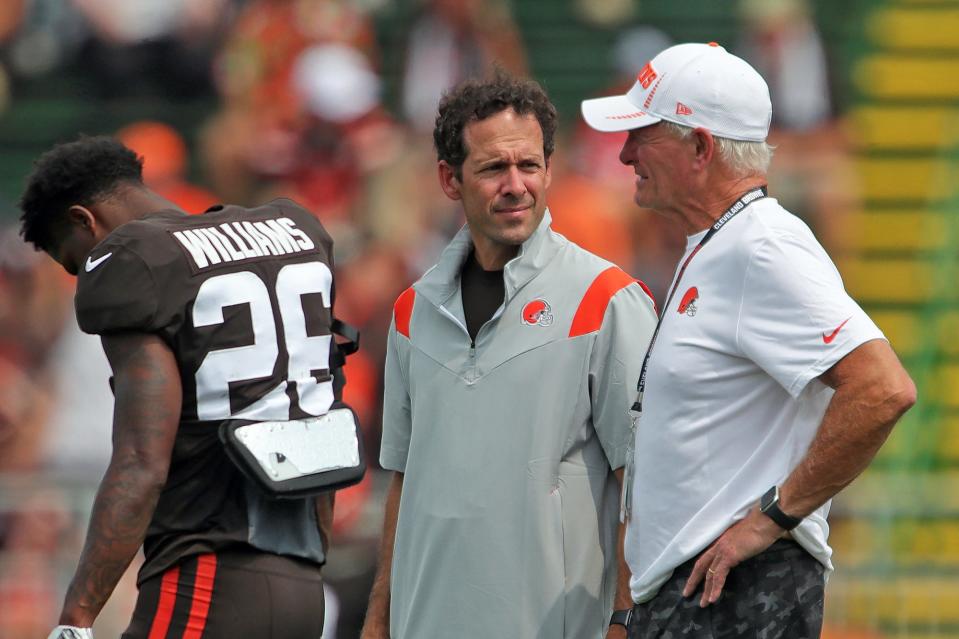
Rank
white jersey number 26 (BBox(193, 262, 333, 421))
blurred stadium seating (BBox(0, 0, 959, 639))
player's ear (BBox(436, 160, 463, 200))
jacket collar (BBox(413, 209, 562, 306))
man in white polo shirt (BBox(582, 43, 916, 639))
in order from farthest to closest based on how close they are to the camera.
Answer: blurred stadium seating (BBox(0, 0, 959, 639)), player's ear (BBox(436, 160, 463, 200)), jacket collar (BBox(413, 209, 562, 306)), white jersey number 26 (BBox(193, 262, 333, 421)), man in white polo shirt (BBox(582, 43, 916, 639))

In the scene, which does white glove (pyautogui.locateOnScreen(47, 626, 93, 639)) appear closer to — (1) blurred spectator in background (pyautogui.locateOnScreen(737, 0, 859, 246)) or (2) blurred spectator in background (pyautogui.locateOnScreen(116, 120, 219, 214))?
(2) blurred spectator in background (pyautogui.locateOnScreen(116, 120, 219, 214))

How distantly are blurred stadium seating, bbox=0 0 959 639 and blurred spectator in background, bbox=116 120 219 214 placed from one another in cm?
48

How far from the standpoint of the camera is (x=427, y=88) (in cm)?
922

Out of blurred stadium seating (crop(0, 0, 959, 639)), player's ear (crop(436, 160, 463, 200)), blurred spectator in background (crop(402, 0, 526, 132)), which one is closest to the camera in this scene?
player's ear (crop(436, 160, 463, 200))

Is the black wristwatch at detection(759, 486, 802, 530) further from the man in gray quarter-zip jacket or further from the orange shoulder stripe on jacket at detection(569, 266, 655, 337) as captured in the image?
the orange shoulder stripe on jacket at detection(569, 266, 655, 337)

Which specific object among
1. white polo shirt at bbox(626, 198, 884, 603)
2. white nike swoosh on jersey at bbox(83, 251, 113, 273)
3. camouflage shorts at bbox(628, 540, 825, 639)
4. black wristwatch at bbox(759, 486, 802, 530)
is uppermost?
white nike swoosh on jersey at bbox(83, 251, 113, 273)

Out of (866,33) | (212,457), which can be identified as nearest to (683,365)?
(212,457)

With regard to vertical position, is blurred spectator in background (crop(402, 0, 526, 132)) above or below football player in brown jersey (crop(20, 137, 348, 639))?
above

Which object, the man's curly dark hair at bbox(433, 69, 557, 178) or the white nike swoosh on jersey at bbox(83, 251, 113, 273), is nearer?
the white nike swoosh on jersey at bbox(83, 251, 113, 273)

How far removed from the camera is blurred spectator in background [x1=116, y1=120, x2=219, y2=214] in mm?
8203

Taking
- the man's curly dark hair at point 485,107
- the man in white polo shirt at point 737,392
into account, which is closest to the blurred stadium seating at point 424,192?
the man's curly dark hair at point 485,107

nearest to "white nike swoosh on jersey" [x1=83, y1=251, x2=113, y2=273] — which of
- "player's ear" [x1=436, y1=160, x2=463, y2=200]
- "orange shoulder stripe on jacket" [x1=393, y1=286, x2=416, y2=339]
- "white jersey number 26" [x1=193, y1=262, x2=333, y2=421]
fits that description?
"white jersey number 26" [x1=193, y1=262, x2=333, y2=421]

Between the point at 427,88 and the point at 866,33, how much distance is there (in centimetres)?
323

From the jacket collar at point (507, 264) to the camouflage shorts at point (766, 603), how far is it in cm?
89
